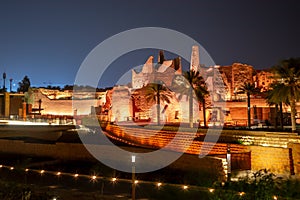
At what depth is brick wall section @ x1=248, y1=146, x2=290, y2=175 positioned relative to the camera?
1195 cm

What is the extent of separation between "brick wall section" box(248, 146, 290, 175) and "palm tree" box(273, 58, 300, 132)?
6244 mm

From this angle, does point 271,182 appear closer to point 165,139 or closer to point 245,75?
point 165,139

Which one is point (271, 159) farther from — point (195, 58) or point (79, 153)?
point (195, 58)

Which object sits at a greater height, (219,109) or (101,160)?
(219,109)

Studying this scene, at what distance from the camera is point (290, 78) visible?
1834 cm

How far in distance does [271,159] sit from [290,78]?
308 inches

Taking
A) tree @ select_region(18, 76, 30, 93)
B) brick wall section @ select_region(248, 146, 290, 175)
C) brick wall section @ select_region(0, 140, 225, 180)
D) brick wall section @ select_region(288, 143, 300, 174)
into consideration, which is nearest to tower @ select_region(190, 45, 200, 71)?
brick wall section @ select_region(0, 140, 225, 180)

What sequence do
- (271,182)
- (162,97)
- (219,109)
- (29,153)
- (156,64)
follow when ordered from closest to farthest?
(271,182), (29,153), (162,97), (219,109), (156,64)

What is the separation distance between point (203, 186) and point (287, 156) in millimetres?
6319

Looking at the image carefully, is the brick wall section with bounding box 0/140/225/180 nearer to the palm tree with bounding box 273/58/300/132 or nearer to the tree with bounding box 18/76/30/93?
the palm tree with bounding box 273/58/300/132

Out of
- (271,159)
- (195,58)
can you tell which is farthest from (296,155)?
(195,58)

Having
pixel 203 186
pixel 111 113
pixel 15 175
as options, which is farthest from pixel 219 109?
pixel 203 186

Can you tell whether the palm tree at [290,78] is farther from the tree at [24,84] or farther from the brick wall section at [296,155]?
the tree at [24,84]

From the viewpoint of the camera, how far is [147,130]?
2056 cm
